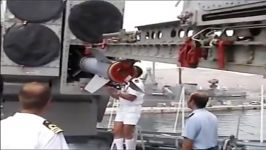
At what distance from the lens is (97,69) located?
8.49 metres

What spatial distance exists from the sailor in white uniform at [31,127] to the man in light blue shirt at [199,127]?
2643 mm

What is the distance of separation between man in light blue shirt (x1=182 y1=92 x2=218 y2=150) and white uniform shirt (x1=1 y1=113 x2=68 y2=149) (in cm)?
266

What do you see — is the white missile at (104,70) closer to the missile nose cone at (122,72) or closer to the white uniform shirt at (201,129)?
the missile nose cone at (122,72)

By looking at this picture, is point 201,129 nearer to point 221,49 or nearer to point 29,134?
point 221,49

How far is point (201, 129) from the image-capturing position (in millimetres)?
5754

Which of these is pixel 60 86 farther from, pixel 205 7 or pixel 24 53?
pixel 205 7

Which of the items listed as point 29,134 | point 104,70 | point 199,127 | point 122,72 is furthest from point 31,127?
point 104,70

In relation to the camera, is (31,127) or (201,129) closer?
(31,127)

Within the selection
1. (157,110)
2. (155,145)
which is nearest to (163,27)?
(155,145)

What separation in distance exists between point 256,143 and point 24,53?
12.3 feet

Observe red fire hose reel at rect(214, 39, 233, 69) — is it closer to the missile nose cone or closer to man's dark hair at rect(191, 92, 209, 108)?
man's dark hair at rect(191, 92, 209, 108)

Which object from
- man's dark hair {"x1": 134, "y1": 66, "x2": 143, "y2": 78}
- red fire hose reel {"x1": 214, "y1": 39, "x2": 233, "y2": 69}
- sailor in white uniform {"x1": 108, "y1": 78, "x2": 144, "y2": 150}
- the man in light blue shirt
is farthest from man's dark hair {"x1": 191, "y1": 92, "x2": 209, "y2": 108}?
sailor in white uniform {"x1": 108, "y1": 78, "x2": 144, "y2": 150}

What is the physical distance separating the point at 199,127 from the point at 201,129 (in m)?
0.03

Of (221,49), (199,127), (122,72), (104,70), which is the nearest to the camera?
(221,49)
